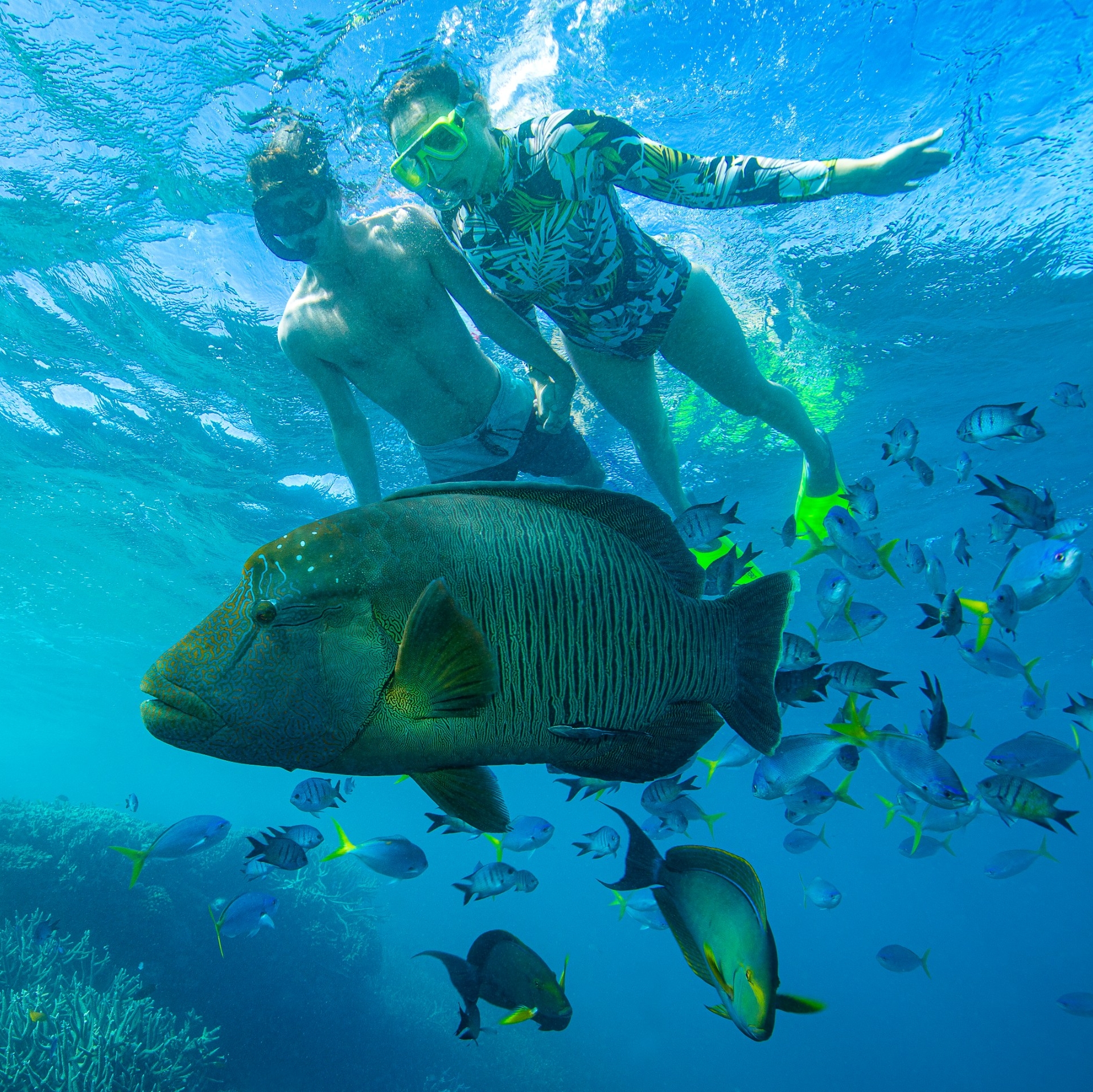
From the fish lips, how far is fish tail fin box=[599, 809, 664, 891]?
136 centimetres

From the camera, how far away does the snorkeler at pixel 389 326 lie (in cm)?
404

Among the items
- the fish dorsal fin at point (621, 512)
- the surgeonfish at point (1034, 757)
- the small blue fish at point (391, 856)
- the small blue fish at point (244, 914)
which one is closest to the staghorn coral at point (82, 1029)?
the small blue fish at point (244, 914)

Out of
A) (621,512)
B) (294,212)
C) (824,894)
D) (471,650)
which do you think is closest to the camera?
(471,650)

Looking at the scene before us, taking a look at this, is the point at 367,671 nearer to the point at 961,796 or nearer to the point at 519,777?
the point at 961,796

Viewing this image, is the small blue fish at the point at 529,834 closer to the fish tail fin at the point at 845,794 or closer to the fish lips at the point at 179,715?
the fish tail fin at the point at 845,794

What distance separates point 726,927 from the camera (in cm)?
171

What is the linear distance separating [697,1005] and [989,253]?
4983 centimetres

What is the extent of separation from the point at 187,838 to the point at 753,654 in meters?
6.12

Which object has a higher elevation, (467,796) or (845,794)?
(467,796)

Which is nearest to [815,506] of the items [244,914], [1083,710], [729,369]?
[729,369]

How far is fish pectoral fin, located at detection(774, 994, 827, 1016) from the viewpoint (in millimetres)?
1695

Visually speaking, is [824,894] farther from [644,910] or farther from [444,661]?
[444,661]

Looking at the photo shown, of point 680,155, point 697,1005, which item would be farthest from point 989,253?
point 697,1005

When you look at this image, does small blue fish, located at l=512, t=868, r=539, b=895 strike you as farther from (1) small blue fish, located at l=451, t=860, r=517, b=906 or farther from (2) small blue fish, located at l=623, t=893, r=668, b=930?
(2) small blue fish, located at l=623, t=893, r=668, b=930
